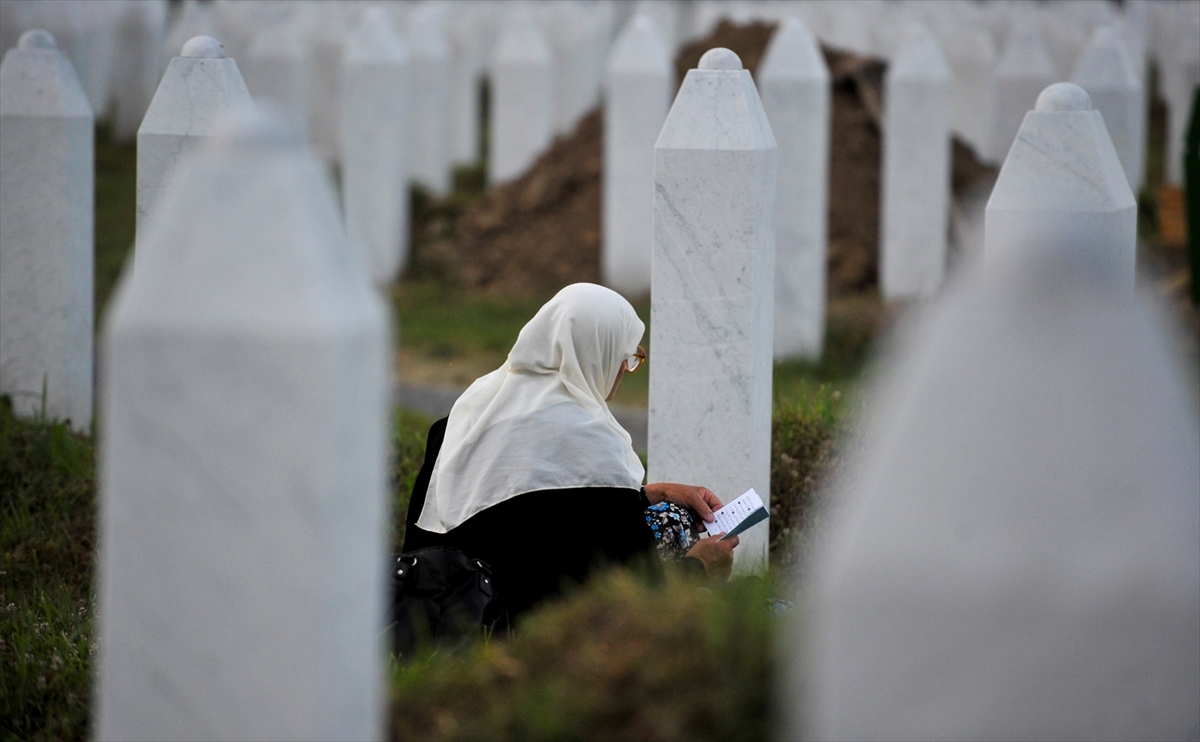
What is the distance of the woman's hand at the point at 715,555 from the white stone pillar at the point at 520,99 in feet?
40.6

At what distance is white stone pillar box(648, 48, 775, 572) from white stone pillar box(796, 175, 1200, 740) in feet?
9.48

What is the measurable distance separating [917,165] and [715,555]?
28.9ft

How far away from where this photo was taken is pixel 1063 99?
5.16 m

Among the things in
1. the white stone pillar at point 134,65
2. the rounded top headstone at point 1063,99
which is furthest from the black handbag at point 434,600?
the white stone pillar at point 134,65

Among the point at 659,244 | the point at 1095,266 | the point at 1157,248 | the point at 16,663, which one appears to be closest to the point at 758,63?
the point at 1157,248

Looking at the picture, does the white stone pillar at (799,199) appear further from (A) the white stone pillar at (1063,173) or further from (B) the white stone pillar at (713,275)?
(A) the white stone pillar at (1063,173)

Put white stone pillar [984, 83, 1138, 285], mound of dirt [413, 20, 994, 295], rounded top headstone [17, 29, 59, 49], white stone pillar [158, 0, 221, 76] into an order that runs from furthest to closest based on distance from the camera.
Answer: white stone pillar [158, 0, 221, 76]
mound of dirt [413, 20, 994, 295]
rounded top headstone [17, 29, 59, 49]
white stone pillar [984, 83, 1138, 285]

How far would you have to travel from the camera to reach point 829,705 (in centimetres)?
246

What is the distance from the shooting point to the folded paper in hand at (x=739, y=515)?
454 cm

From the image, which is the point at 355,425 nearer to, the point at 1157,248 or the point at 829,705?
the point at 829,705

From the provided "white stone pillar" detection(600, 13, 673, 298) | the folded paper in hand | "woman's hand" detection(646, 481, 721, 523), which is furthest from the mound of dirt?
the folded paper in hand

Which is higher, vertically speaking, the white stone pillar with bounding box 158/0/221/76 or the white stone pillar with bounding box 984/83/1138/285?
the white stone pillar with bounding box 158/0/221/76

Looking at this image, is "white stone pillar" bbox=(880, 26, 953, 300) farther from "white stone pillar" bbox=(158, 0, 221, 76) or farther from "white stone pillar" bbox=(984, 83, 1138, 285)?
"white stone pillar" bbox=(158, 0, 221, 76)

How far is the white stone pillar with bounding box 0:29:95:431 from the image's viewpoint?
23.7 ft
